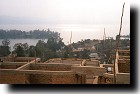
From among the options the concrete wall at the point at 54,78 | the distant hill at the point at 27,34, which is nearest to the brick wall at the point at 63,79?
the concrete wall at the point at 54,78

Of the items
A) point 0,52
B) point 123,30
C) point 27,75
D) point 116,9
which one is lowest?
point 27,75

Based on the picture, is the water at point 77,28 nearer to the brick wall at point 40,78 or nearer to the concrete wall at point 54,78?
the concrete wall at point 54,78

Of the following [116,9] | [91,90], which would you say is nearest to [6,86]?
[91,90]

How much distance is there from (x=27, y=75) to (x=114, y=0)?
217 cm

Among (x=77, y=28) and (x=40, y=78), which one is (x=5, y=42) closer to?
(x=77, y=28)

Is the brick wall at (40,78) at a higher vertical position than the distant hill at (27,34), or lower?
lower

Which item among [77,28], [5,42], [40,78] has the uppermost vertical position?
[77,28]

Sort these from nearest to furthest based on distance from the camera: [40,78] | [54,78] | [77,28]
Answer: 1. [77,28]
2. [54,78]
3. [40,78]

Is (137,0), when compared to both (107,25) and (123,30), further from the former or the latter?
(107,25)

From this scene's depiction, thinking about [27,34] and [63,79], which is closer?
[27,34]

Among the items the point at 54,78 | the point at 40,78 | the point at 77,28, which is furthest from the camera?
the point at 40,78

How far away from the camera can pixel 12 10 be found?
2463 millimetres

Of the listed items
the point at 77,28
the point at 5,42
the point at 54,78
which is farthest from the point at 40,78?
the point at 77,28

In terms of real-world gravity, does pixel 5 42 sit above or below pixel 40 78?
above
